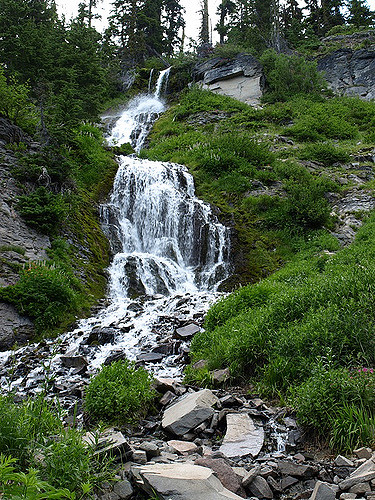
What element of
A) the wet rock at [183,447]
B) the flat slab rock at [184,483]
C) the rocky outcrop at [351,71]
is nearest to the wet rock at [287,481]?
the flat slab rock at [184,483]

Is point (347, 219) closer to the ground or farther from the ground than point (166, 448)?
farther from the ground

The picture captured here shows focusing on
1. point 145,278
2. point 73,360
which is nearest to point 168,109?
point 145,278

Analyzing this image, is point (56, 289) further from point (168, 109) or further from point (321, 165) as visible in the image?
point (168, 109)

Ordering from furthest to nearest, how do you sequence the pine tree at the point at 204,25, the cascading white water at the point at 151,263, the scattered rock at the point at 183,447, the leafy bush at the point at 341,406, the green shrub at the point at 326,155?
the pine tree at the point at 204,25 → the green shrub at the point at 326,155 → the cascading white water at the point at 151,263 → the scattered rock at the point at 183,447 → the leafy bush at the point at 341,406

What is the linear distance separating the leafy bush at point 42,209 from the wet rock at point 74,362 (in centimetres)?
587

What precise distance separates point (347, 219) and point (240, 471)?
13.9m

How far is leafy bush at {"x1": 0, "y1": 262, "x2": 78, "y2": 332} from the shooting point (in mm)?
9375

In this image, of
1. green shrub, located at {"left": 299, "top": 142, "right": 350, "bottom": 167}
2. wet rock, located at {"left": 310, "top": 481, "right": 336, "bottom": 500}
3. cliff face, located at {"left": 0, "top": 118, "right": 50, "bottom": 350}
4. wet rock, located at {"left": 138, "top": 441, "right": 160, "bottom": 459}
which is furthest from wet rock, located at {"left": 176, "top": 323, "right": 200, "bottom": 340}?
green shrub, located at {"left": 299, "top": 142, "right": 350, "bottom": 167}

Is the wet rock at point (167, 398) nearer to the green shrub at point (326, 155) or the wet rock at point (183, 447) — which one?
the wet rock at point (183, 447)

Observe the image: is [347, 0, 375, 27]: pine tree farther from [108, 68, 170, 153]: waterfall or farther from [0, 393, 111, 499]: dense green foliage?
[0, 393, 111, 499]: dense green foliage

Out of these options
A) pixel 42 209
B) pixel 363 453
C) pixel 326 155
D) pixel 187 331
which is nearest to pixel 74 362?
pixel 187 331

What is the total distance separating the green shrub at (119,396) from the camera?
15.6 feet

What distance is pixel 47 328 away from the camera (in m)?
9.34

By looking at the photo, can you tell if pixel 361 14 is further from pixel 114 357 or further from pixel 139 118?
pixel 114 357
